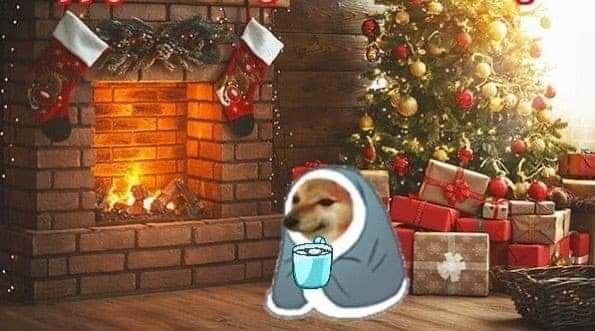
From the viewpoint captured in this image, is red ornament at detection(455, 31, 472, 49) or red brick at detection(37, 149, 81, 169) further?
red ornament at detection(455, 31, 472, 49)

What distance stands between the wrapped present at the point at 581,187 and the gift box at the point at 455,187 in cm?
60

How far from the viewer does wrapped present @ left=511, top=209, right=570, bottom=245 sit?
5793 mm

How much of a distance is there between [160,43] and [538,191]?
1.90m

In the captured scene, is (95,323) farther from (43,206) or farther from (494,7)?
(494,7)

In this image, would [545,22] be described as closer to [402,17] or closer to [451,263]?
[402,17]

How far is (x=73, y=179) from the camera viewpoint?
17.9ft

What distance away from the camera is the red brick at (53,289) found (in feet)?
17.8

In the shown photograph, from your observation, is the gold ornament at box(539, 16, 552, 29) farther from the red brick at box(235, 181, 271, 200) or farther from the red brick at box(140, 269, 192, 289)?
the red brick at box(140, 269, 192, 289)

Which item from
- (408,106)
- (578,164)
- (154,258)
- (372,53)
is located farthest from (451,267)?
(154,258)

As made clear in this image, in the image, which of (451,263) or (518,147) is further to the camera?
(518,147)

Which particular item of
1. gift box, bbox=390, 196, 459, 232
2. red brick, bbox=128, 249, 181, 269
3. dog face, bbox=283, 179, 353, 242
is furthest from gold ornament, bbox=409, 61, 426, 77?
red brick, bbox=128, 249, 181, 269

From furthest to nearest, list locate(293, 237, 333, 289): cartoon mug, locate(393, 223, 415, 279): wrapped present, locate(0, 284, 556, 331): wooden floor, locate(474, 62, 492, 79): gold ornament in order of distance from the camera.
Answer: locate(474, 62, 492, 79): gold ornament, locate(393, 223, 415, 279): wrapped present, locate(0, 284, 556, 331): wooden floor, locate(293, 237, 333, 289): cartoon mug

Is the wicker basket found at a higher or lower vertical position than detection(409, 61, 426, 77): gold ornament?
lower

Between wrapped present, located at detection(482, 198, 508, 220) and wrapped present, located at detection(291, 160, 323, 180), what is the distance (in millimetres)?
817
